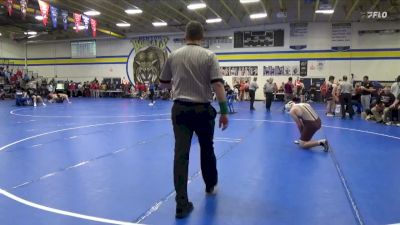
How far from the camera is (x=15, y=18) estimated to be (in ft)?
79.2

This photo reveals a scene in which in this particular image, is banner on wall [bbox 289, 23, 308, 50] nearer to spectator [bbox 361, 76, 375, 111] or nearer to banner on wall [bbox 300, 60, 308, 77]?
banner on wall [bbox 300, 60, 308, 77]

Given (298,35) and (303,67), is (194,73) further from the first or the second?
(298,35)

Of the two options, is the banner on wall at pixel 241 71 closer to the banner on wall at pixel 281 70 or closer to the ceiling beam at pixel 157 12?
the banner on wall at pixel 281 70

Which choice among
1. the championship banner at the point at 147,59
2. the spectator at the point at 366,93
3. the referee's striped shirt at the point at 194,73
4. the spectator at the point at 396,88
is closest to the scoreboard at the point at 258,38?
the championship banner at the point at 147,59

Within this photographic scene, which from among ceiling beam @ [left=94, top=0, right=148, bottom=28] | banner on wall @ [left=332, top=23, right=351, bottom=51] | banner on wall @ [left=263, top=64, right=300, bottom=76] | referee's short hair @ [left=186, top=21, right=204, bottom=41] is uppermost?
ceiling beam @ [left=94, top=0, right=148, bottom=28]

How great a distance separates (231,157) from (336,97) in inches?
364

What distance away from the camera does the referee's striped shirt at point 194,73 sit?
3.76m

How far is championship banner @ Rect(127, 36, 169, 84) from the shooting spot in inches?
1118

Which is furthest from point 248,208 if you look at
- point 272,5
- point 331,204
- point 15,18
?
Answer: point 15,18

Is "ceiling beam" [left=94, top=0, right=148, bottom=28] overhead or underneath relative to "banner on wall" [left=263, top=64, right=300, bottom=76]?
overhead

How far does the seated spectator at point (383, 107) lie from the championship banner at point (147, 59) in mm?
18486

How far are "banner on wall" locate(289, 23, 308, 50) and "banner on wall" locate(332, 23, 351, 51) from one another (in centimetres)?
191

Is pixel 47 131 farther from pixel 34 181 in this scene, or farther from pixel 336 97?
pixel 336 97

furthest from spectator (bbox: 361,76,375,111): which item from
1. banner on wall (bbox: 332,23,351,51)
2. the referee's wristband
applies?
the referee's wristband
